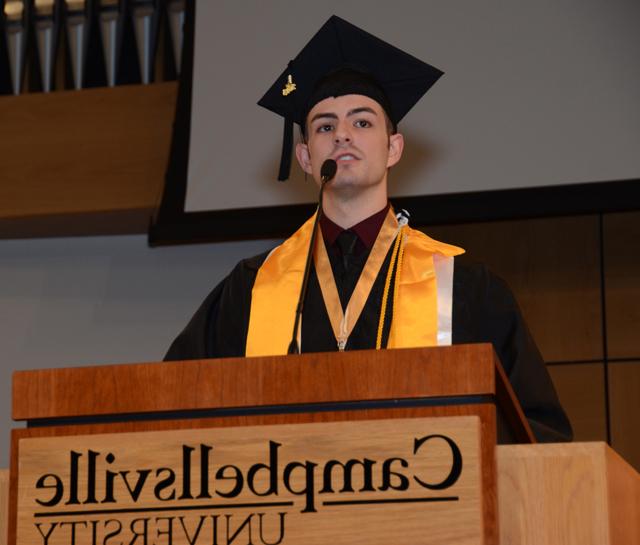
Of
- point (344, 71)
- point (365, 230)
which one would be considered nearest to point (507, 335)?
point (365, 230)

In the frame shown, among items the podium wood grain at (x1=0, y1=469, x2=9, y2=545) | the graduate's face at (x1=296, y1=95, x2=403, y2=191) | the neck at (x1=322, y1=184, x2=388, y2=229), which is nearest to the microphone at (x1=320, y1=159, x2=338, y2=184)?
the graduate's face at (x1=296, y1=95, x2=403, y2=191)

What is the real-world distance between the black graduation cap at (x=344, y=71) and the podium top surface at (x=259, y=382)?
1378 millimetres

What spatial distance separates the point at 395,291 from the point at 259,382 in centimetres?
101

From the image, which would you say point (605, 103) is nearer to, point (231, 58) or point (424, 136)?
point (424, 136)

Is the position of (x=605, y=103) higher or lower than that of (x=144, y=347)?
higher

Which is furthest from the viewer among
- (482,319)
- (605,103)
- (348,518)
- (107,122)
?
(107,122)

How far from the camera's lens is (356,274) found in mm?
2834

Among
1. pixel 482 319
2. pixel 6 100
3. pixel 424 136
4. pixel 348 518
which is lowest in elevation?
pixel 348 518

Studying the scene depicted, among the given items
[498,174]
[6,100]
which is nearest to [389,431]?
→ [498,174]

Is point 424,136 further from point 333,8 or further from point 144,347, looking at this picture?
point 144,347

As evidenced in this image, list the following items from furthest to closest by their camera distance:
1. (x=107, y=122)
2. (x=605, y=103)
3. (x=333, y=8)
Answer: (x=107, y=122) < (x=333, y=8) < (x=605, y=103)

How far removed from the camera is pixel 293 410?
1703 millimetres

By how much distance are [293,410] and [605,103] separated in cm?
307

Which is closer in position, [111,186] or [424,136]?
[424,136]
